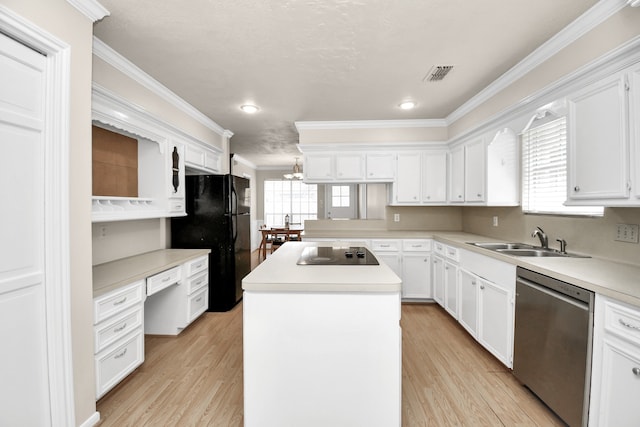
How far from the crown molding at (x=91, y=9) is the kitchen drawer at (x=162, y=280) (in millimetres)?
1832

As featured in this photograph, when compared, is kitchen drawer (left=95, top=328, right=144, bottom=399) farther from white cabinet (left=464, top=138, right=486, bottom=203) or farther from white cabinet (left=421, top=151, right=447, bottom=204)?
white cabinet (left=421, top=151, right=447, bottom=204)

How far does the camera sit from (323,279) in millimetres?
1539

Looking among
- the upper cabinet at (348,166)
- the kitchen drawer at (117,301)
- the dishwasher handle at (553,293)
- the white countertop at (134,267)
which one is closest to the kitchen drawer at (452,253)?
the dishwasher handle at (553,293)

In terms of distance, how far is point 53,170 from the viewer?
4.91 feet

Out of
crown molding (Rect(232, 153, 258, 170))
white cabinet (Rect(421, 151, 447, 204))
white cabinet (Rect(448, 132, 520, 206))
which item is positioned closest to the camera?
white cabinet (Rect(448, 132, 520, 206))

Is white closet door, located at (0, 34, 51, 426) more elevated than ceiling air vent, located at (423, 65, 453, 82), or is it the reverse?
ceiling air vent, located at (423, 65, 453, 82)

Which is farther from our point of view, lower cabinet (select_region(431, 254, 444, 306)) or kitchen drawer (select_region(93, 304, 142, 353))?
lower cabinet (select_region(431, 254, 444, 306))

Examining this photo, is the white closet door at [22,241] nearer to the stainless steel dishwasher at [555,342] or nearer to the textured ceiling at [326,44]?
the textured ceiling at [326,44]

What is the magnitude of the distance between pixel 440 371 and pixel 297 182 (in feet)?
24.5

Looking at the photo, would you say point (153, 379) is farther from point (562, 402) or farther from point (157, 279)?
point (562, 402)

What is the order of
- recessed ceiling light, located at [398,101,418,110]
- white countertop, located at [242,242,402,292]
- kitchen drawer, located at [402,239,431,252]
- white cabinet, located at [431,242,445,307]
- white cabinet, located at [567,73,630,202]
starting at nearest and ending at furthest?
white countertop, located at [242,242,402,292]
white cabinet, located at [567,73,630,202]
recessed ceiling light, located at [398,101,418,110]
white cabinet, located at [431,242,445,307]
kitchen drawer, located at [402,239,431,252]

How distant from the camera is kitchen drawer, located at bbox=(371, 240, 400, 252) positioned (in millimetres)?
3895

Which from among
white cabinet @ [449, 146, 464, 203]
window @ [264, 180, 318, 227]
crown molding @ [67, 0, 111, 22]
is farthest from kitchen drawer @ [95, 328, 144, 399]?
window @ [264, 180, 318, 227]

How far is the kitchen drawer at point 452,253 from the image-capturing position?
312 centimetres
